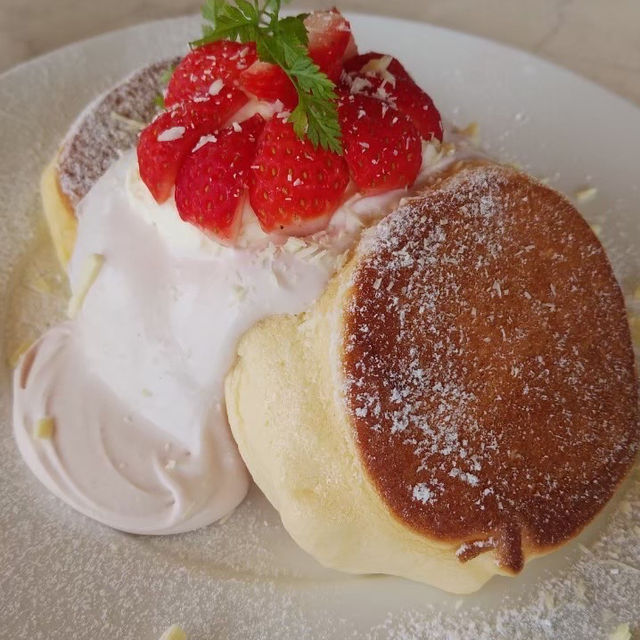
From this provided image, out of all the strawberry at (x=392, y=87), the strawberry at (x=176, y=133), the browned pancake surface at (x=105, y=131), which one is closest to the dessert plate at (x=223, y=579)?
the browned pancake surface at (x=105, y=131)

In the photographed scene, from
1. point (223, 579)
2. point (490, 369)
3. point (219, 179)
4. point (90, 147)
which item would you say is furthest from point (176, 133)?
point (223, 579)

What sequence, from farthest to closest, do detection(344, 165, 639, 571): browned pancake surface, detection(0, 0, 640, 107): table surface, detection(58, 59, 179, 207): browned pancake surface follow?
detection(0, 0, 640, 107): table surface → detection(58, 59, 179, 207): browned pancake surface → detection(344, 165, 639, 571): browned pancake surface

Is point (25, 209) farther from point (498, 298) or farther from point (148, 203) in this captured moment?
point (498, 298)

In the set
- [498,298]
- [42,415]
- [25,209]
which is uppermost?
[498,298]

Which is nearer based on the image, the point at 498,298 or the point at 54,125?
the point at 498,298

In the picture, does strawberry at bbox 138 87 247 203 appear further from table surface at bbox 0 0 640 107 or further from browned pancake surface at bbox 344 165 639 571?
table surface at bbox 0 0 640 107

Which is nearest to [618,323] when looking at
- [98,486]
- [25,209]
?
[98,486]

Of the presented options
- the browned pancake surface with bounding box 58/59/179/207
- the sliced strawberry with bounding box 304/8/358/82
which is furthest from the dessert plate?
the sliced strawberry with bounding box 304/8/358/82
